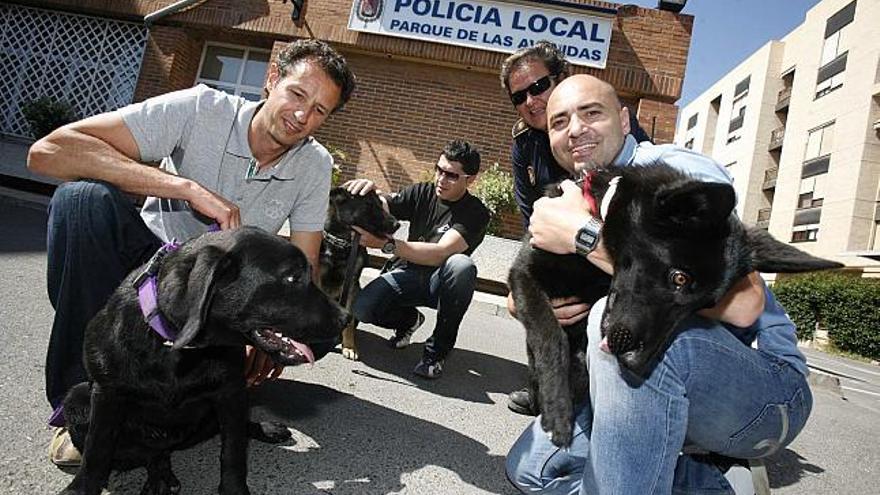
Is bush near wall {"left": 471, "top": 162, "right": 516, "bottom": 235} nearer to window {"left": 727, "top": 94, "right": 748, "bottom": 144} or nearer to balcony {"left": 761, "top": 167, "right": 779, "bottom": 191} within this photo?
balcony {"left": 761, "top": 167, "right": 779, "bottom": 191}

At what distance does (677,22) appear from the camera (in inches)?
375

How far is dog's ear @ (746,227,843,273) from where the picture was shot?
4.78ft

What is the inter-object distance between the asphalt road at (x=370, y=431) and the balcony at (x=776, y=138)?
31843mm

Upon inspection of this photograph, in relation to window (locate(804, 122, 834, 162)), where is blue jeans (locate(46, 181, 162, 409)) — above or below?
below

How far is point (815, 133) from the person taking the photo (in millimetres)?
27016

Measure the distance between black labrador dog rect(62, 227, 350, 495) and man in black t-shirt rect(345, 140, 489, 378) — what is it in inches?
67.2

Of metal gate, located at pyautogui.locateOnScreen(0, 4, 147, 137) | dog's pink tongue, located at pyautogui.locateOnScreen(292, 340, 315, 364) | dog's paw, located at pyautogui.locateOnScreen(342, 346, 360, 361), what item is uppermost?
metal gate, located at pyautogui.locateOnScreen(0, 4, 147, 137)

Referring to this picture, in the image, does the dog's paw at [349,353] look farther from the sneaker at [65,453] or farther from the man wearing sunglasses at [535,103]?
the sneaker at [65,453]

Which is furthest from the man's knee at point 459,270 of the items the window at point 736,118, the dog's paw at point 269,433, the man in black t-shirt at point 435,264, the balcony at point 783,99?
the window at point 736,118

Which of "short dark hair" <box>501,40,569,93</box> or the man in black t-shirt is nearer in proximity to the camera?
"short dark hair" <box>501,40,569,93</box>

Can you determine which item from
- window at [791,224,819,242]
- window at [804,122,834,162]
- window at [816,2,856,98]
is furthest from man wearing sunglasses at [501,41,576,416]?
window at [816,2,856,98]

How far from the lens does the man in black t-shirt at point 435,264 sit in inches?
137

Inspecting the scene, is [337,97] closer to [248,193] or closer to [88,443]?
[248,193]

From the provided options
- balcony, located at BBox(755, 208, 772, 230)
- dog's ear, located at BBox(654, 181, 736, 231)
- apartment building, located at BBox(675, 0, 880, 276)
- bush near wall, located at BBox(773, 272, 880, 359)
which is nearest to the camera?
dog's ear, located at BBox(654, 181, 736, 231)
